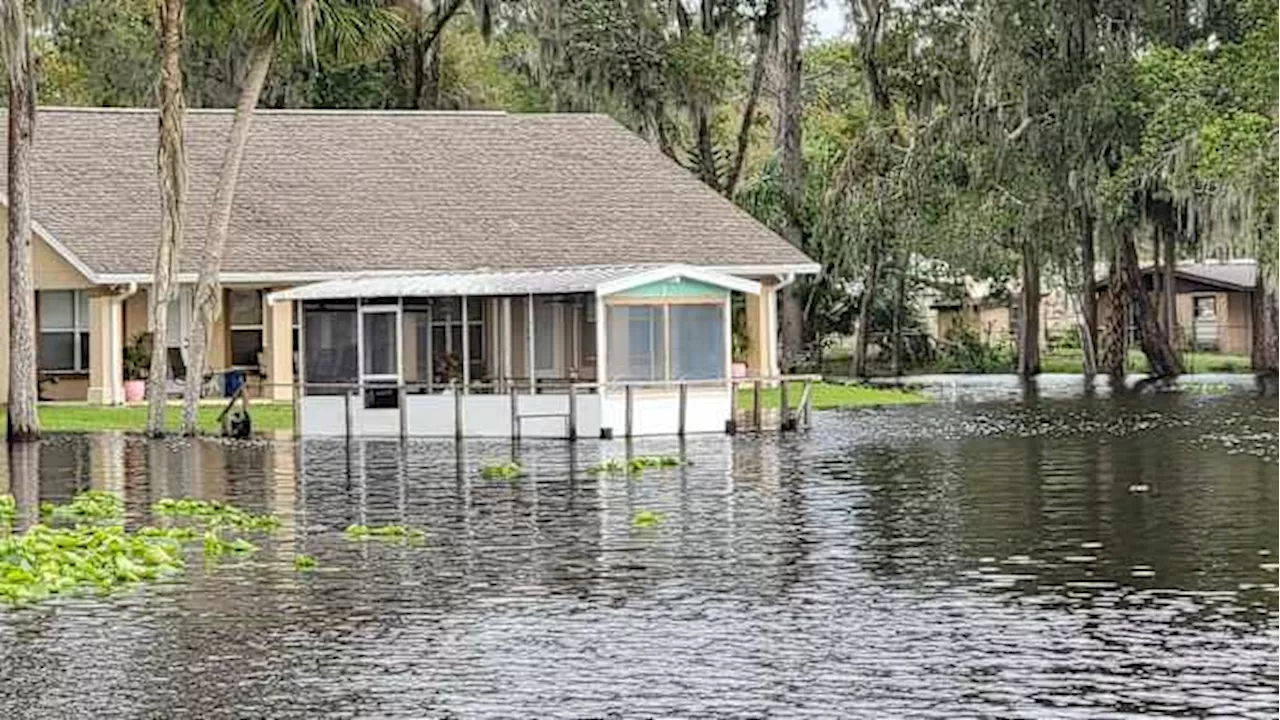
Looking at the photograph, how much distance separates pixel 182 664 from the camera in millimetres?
15195

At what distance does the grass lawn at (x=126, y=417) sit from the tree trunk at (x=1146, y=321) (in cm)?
2486

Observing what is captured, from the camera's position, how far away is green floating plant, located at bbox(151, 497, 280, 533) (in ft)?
77.2

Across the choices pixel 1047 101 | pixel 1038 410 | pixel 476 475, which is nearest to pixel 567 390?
pixel 476 475

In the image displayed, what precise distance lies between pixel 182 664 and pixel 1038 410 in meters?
32.7

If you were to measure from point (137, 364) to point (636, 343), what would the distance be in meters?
13.9

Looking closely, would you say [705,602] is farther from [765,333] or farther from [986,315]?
[986,315]

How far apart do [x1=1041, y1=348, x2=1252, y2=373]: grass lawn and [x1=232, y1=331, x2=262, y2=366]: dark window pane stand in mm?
30159

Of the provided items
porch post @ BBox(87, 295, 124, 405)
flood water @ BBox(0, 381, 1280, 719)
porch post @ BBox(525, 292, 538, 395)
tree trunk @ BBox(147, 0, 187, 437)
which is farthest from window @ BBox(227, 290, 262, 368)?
flood water @ BBox(0, 381, 1280, 719)

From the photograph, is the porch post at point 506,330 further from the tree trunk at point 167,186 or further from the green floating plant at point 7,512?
the green floating plant at point 7,512

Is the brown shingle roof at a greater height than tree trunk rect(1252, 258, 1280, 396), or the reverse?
the brown shingle roof

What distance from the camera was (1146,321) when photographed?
64.3m

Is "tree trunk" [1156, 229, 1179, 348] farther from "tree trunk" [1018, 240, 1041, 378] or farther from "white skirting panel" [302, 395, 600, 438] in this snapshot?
"white skirting panel" [302, 395, 600, 438]

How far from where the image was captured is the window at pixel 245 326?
4962cm

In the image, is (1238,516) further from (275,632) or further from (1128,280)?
(1128,280)
